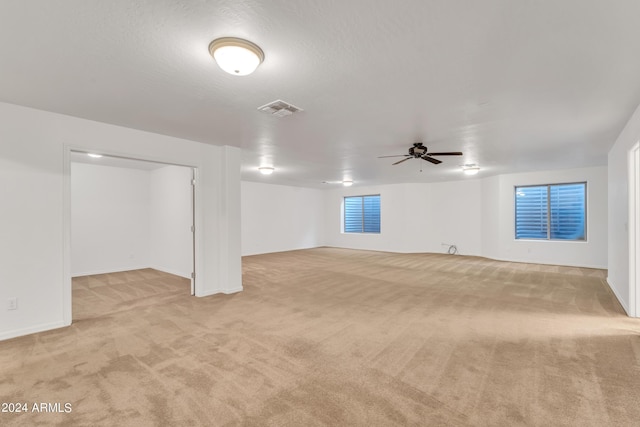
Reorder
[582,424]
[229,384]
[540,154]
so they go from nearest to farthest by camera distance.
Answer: [582,424], [229,384], [540,154]

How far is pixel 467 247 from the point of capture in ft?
30.3

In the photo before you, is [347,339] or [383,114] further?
[383,114]

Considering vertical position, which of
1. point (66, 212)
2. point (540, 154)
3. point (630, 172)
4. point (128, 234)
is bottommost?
point (128, 234)

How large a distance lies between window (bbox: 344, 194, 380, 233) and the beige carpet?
251 inches

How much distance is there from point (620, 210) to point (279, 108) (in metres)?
5.15

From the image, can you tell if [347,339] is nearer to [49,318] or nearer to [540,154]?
[49,318]

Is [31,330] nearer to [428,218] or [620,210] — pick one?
[620,210]

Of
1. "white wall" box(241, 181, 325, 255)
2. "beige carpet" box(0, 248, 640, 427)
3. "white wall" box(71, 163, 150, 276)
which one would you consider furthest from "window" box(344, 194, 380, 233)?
"white wall" box(71, 163, 150, 276)

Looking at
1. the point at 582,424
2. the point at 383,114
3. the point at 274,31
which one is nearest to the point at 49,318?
the point at 274,31

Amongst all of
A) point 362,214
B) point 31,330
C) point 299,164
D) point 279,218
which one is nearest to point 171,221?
point 299,164

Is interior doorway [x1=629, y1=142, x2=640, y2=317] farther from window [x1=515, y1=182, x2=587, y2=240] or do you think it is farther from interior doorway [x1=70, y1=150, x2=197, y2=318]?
interior doorway [x1=70, y1=150, x2=197, y2=318]

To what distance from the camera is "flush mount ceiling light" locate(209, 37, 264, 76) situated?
1913mm

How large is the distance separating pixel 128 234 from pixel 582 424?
8171 millimetres

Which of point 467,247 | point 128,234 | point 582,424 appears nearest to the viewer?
point 582,424
